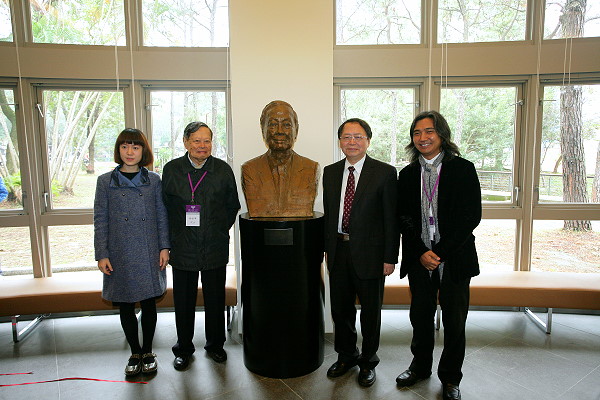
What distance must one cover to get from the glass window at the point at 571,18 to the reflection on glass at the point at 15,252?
5.87 meters

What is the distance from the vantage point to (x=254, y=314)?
2479mm

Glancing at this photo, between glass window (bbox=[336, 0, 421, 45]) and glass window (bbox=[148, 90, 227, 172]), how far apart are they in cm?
151

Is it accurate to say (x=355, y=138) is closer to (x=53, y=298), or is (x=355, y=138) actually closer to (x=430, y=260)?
(x=430, y=260)

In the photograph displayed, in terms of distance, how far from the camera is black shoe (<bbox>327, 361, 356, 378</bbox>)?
8.17 ft

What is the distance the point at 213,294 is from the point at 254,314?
36 cm

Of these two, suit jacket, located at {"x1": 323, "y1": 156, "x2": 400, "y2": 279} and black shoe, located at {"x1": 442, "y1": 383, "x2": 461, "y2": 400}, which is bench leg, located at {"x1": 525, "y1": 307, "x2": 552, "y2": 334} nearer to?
black shoe, located at {"x1": 442, "y1": 383, "x2": 461, "y2": 400}


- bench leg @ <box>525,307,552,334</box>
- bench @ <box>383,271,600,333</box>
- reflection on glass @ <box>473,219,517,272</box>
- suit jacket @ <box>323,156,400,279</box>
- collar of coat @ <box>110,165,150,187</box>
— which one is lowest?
bench leg @ <box>525,307,552,334</box>

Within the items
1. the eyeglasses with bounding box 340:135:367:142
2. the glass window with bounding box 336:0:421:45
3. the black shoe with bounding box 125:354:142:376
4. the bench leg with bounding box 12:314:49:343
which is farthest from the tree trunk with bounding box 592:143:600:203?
the bench leg with bounding box 12:314:49:343

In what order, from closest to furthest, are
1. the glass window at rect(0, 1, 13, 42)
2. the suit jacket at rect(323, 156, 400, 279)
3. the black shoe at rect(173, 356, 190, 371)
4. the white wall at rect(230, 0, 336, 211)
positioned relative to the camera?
the suit jacket at rect(323, 156, 400, 279), the black shoe at rect(173, 356, 190, 371), the white wall at rect(230, 0, 336, 211), the glass window at rect(0, 1, 13, 42)

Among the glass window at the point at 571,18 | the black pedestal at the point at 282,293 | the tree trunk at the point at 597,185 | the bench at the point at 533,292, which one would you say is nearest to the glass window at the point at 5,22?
the black pedestal at the point at 282,293

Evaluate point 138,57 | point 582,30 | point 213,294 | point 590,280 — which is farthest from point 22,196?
point 582,30

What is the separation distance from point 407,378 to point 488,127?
285 cm

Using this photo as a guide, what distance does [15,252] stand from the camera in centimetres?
392

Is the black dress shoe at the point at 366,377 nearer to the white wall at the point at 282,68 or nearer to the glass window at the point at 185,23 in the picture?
the white wall at the point at 282,68
